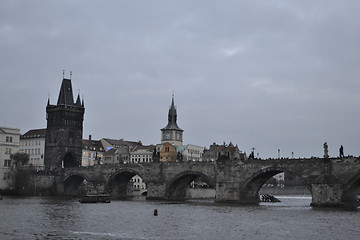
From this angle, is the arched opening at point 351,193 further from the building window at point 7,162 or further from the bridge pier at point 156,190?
the building window at point 7,162

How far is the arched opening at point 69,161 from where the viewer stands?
468ft

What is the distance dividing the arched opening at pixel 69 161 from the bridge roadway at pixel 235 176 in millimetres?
10712

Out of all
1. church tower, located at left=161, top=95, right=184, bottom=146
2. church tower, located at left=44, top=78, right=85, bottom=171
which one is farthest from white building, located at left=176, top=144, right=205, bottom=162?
church tower, located at left=44, top=78, right=85, bottom=171

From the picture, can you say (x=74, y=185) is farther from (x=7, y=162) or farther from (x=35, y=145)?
(x=35, y=145)

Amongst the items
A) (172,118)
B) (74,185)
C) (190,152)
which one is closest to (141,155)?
(190,152)

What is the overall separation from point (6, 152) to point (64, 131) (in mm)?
19204

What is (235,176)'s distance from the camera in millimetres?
93375

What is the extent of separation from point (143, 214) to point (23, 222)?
59.9ft

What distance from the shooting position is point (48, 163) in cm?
13975

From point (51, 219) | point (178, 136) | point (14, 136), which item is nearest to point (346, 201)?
point (51, 219)

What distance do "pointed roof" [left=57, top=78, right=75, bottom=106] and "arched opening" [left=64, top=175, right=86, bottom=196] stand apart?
68.5 feet

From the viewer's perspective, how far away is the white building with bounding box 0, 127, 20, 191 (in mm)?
123500

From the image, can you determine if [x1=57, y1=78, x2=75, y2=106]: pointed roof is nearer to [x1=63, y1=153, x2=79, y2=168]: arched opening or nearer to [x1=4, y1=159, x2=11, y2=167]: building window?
[x1=63, y1=153, x2=79, y2=168]: arched opening

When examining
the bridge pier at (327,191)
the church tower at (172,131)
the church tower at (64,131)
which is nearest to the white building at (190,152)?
the church tower at (172,131)
